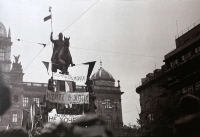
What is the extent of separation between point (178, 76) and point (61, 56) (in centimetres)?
539

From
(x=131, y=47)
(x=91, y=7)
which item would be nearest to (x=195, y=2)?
(x=131, y=47)

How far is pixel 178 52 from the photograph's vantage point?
1296 centimetres

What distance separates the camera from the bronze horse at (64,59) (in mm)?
6816

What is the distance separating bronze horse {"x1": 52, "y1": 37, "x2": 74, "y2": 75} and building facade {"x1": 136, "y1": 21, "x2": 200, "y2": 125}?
95.1 inches

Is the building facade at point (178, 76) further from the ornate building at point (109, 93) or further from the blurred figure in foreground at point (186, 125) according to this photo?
the blurred figure in foreground at point (186, 125)

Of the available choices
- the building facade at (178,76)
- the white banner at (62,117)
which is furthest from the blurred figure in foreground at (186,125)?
the building facade at (178,76)

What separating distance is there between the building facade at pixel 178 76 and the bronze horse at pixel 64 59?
2415 millimetres

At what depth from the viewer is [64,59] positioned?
6.86 metres

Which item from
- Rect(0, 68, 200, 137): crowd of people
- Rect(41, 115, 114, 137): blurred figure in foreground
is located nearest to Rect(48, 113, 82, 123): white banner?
Rect(0, 68, 200, 137): crowd of people

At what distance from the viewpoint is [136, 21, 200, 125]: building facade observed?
910 centimetres

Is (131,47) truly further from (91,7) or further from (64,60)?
(64,60)

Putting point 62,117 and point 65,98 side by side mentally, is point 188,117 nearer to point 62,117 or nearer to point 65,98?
point 62,117

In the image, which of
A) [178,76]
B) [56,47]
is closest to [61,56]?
[56,47]

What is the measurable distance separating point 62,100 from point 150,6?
2495 millimetres
